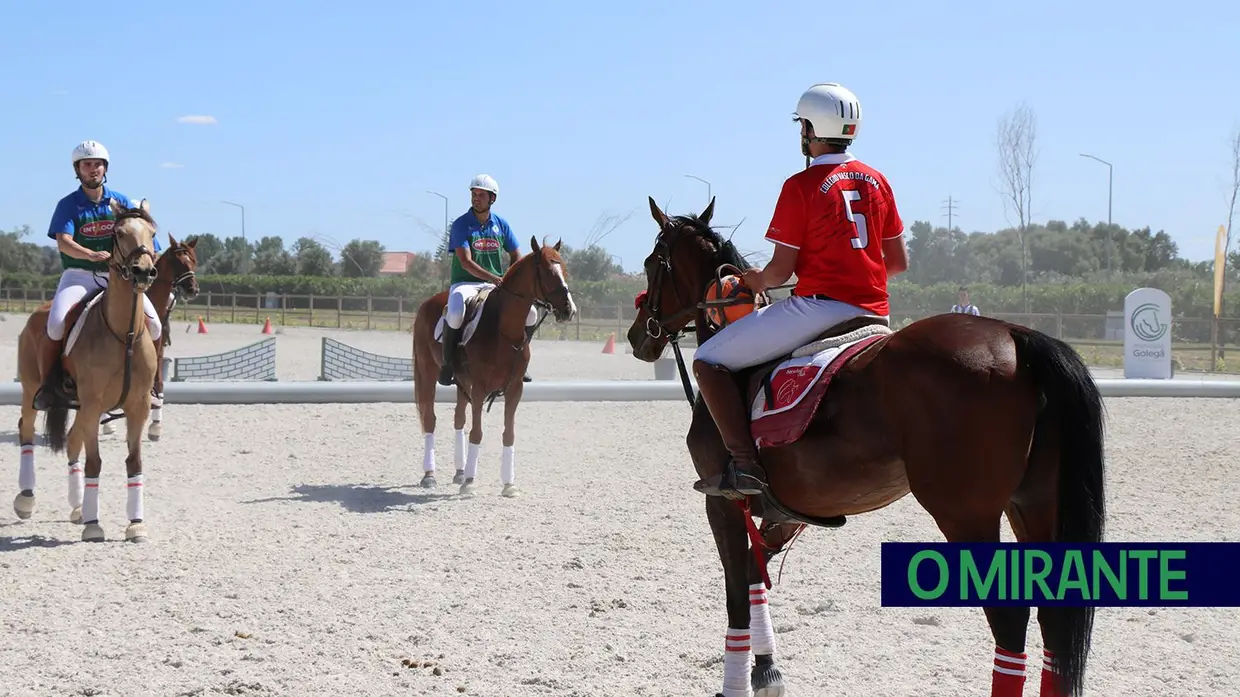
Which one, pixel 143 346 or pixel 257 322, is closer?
pixel 143 346

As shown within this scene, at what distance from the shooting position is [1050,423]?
12.7 feet

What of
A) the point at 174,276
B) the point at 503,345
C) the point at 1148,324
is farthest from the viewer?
the point at 1148,324

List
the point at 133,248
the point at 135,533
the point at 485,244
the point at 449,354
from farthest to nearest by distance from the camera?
the point at 485,244 < the point at 449,354 < the point at 135,533 < the point at 133,248

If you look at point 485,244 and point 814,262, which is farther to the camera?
point 485,244

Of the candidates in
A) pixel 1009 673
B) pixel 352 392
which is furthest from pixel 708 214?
pixel 352 392

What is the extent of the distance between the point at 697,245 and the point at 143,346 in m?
4.74

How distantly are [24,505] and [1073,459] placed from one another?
7.88 m

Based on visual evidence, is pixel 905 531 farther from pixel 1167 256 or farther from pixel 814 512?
pixel 1167 256

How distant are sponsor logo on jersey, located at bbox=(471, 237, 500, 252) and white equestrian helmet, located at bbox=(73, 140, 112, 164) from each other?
11.7ft

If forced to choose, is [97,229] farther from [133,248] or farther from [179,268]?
[179,268]

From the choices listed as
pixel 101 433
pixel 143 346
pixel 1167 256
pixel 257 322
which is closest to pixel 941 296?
pixel 257 322

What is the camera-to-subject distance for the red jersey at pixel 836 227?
14.4 feet

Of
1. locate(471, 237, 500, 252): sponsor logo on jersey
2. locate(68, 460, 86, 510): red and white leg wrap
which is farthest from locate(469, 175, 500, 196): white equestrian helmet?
locate(68, 460, 86, 510): red and white leg wrap

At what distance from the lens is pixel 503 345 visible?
33.6ft
